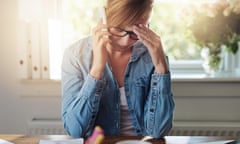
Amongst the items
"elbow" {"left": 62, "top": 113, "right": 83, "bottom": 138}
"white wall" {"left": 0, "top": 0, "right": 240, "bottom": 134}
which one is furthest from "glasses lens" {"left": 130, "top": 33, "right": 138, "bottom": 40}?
"white wall" {"left": 0, "top": 0, "right": 240, "bottom": 134}

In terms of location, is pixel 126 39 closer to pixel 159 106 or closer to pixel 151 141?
pixel 159 106

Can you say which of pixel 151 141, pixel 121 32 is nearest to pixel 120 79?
pixel 121 32

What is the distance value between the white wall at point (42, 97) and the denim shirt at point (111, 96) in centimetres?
45

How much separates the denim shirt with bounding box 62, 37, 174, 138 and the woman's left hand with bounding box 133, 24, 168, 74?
4 cm

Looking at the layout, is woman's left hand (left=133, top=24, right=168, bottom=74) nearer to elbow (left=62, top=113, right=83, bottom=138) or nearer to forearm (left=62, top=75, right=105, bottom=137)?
forearm (left=62, top=75, right=105, bottom=137)

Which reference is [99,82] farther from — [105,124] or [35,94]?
[35,94]

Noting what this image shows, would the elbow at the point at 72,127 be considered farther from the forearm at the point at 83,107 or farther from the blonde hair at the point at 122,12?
the blonde hair at the point at 122,12

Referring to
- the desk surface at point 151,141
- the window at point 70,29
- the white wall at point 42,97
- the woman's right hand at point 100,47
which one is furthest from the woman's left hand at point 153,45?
the window at point 70,29

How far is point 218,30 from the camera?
6.28 feet

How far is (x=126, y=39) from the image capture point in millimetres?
1486

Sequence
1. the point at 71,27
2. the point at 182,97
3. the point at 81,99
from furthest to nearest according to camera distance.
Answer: the point at 71,27
the point at 182,97
the point at 81,99

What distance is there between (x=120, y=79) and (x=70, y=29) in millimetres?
679

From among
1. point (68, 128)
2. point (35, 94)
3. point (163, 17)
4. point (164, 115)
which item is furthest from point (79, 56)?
point (163, 17)

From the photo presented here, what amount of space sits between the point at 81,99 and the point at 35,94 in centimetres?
65
